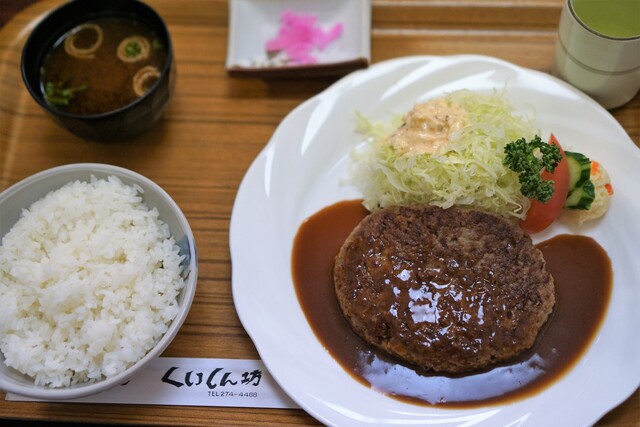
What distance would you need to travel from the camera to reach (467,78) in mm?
3193

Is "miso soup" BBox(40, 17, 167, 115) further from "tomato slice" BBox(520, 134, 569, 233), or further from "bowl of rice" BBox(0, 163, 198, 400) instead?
"tomato slice" BBox(520, 134, 569, 233)

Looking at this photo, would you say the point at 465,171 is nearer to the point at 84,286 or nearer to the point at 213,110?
the point at 213,110

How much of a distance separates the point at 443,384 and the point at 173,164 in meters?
1.82

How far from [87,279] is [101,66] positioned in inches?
52.2

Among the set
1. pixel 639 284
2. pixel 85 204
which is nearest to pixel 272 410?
pixel 85 204

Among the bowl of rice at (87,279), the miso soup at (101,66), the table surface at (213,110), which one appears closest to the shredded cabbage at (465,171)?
the table surface at (213,110)

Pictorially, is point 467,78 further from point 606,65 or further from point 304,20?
point 304,20

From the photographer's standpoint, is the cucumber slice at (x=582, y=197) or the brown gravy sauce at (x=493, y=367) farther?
the cucumber slice at (x=582, y=197)

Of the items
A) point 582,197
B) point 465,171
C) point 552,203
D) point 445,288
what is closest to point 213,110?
point 465,171

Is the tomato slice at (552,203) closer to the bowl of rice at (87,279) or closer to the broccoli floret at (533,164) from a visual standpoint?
the broccoli floret at (533,164)

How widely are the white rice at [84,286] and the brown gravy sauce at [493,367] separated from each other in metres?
0.65

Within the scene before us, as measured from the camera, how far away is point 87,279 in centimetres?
248

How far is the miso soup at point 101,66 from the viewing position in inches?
123

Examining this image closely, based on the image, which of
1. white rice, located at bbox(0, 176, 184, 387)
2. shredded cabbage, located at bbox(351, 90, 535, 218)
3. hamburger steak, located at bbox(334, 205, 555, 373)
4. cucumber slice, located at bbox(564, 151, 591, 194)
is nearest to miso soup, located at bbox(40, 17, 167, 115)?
white rice, located at bbox(0, 176, 184, 387)
